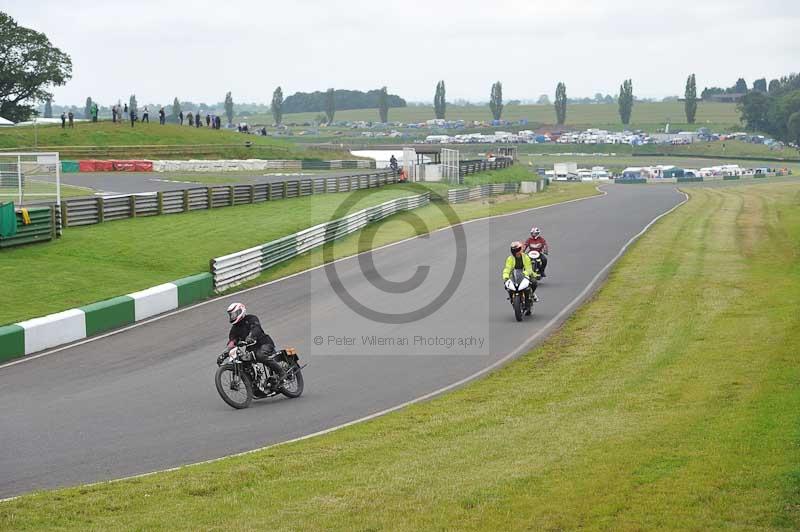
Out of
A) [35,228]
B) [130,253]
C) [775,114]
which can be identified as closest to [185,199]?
[130,253]

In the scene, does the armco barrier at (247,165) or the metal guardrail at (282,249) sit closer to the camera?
the metal guardrail at (282,249)

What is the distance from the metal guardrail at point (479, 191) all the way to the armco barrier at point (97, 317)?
1377 inches

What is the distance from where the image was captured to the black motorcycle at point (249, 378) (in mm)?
15719

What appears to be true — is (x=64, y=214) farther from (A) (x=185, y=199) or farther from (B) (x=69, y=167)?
(B) (x=69, y=167)

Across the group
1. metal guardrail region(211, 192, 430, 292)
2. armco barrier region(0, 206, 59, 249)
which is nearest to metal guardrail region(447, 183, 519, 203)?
metal guardrail region(211, 192, 430, 292)

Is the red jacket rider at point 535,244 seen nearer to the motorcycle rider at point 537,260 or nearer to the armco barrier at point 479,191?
the motorcycle rider at point 537,260

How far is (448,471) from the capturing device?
1086 centimetres

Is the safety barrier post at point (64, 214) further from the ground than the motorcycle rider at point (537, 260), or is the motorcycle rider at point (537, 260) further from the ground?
the safety barrier post at point (64, 214)

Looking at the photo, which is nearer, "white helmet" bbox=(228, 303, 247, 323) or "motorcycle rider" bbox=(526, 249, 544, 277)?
"white helmet" bbox=(228, 303, 247, 323)

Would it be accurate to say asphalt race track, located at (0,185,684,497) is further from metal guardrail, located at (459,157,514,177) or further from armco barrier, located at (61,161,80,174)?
metal guardrail, located at (459,157,514,177)

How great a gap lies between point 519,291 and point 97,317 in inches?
358

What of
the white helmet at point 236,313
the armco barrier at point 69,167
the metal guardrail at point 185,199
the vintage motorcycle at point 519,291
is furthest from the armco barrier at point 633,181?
the white helmet at point 236,313

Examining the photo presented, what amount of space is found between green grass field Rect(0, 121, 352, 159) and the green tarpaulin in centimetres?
4240

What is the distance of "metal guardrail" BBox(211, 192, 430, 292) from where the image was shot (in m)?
28.3
